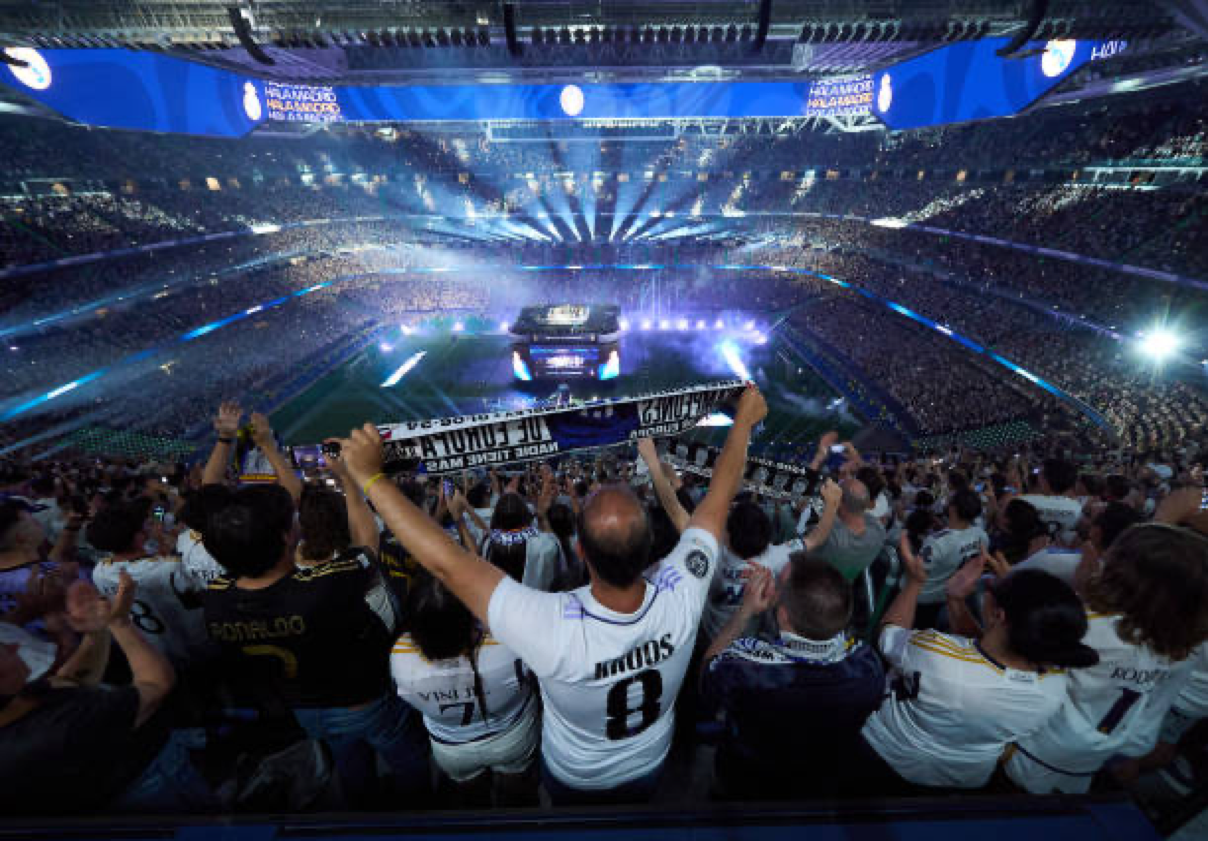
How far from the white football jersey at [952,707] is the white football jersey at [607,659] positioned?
1142mm

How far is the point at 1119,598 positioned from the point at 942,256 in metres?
34.5

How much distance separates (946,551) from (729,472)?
130 inches

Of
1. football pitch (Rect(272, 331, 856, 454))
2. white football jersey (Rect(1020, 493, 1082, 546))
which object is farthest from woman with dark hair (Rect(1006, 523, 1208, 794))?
football pitch (Rect(272, 331, 856, 454))

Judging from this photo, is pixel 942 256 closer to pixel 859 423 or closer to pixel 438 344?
pixel 859 423

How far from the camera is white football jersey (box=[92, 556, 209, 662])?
140 inches

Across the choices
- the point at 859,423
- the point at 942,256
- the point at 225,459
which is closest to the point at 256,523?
the point at 225,459

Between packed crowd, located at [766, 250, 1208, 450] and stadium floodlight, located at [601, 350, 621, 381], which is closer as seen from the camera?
packed crowd, located at [766, 250, 1208, 450]

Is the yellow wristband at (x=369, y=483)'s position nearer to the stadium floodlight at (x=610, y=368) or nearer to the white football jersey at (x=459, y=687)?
the white football jersey at (x=459, y=687)

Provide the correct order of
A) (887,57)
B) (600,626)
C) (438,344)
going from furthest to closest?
(438,344) → (887,57) → (600,626)

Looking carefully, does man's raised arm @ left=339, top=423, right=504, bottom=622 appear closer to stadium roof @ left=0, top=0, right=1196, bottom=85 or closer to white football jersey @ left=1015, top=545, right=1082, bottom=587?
white football jersey @ left=1015, top=545, right=1082, bottom=587

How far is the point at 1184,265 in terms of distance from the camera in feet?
56.3

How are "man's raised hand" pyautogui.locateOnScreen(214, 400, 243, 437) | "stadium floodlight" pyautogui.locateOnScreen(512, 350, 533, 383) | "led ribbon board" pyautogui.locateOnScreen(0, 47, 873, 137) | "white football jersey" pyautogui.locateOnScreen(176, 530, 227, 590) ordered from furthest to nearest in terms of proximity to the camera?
"stadium floodlight" pyautogui.locateOnScreen(512, 350, 533, 383)
"led ribbon board" pyautogui.locateOnScreen(0, 47, 873, 137)
"man's raised hand" pyautogui.locateOnScreen(214, 400, 243, 437)
"white football jersey" pyautogui.locateOnScreen(176, 530, 227, 590)

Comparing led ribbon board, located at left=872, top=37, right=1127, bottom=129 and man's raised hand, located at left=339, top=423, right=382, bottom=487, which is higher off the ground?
led ribbon board, located at left=872, top=37, right=1127, bottom=129

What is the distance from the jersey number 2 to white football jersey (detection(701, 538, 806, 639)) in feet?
5.45
